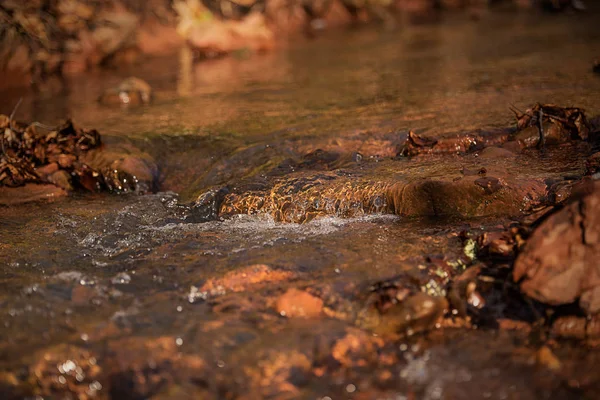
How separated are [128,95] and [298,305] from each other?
Result: 611cm

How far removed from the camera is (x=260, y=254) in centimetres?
352

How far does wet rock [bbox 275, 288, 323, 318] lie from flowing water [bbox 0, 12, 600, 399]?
42 millimetres

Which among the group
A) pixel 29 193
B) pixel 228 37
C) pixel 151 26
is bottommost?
pixel 29 193

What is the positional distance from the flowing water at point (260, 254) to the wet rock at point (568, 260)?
0.83 feet

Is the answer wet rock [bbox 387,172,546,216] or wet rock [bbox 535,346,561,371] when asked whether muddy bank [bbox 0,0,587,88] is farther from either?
wet rock [bbox 535,346,561,371]

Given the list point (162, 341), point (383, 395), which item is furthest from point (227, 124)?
point (383, 395)

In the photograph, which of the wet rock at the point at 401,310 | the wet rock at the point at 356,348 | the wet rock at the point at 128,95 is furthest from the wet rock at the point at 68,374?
the wet rock at the point at 128,95

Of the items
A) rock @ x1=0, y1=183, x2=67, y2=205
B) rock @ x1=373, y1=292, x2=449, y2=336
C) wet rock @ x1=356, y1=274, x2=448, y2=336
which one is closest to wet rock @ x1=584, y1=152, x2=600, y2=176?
wet rock @ x1=356, y1=274, x2=448, y2=336

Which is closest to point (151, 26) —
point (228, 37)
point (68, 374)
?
point (228, 37)

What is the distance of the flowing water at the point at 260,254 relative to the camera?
2.53 meters

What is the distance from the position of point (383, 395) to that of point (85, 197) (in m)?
3.48

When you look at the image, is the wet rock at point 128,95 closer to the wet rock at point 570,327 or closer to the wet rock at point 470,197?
the wet rock at point 470,197

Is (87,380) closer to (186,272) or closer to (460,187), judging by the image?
(186,272)

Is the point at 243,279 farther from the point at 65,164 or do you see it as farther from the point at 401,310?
the point at 65,164
